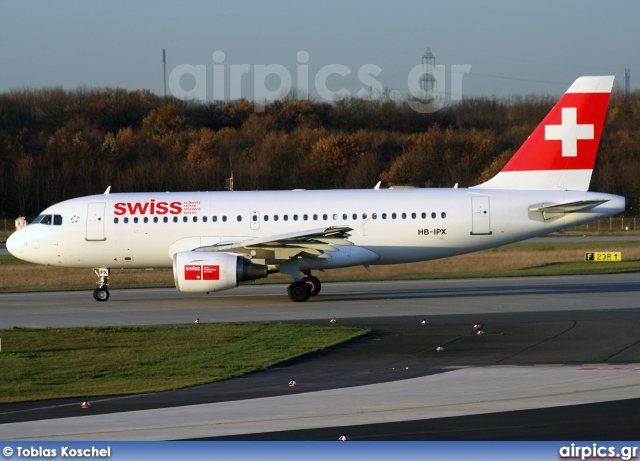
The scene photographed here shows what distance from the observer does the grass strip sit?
14.8 m

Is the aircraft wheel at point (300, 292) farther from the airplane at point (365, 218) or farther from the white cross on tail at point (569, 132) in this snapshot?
the white cross on tail at point (569, 132)

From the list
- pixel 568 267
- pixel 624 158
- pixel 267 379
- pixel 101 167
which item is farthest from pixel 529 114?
pixel 267 379

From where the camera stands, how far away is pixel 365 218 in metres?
27.0

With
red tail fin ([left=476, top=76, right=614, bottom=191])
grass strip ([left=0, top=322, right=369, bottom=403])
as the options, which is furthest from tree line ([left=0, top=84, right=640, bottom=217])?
grass strip ([left=0, top=322, right=369, bottom=403])

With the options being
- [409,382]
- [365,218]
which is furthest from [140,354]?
[365,218]

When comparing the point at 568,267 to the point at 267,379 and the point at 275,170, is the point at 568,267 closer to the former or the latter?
the point at 267,379

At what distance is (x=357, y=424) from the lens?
1091 centimetres

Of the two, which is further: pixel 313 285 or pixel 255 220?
pixel 313 285

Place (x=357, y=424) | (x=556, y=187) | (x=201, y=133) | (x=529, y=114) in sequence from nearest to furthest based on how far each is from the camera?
(x=357, y=424) < (x=556, y=187) < (x=201, y=133) < (x=529, y=114)

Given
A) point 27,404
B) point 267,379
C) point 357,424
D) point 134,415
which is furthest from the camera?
point 267,379

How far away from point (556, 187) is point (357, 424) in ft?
59.2

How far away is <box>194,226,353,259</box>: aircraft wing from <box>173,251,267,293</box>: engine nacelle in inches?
39.0

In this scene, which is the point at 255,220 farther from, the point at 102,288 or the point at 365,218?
the point at 102,288

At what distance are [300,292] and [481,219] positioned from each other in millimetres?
5879
